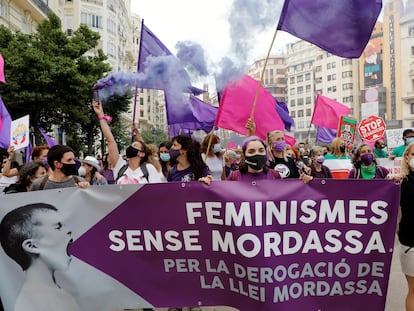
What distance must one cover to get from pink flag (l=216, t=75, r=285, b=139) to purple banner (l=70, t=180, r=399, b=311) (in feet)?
10.2

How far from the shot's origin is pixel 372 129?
14.1 meters

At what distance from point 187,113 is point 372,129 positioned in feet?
25.3

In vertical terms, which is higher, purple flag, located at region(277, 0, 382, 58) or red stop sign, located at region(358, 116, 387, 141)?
purple flag, located at region(277, 0, 382, 58)

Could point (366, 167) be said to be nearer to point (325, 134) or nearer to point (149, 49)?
point (149, 49)

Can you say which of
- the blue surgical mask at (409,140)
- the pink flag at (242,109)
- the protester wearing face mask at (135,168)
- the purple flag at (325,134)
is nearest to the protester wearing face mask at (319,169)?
the pink flag at (242,109)

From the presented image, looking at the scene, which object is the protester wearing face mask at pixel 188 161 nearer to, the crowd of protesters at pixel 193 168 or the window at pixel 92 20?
the crowd of protesters at pixel 193 168

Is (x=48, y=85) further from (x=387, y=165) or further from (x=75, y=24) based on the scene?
(x=75, y=24)

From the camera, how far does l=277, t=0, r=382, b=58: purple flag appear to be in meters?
4.50

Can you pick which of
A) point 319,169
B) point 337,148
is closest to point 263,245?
point 319,169

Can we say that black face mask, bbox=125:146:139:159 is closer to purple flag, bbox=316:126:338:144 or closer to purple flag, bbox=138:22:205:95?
purple flag, bbox=138:22:205:95

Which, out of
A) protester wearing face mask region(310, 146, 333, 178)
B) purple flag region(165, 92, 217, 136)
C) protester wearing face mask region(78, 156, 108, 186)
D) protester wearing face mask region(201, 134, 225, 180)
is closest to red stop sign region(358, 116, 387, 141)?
purple flag region(165, 92, 217, 136)

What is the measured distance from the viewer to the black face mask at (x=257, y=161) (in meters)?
4.03

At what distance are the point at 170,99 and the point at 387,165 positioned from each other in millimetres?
3952

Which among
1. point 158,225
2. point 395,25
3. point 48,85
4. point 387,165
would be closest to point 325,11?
point 158,225
